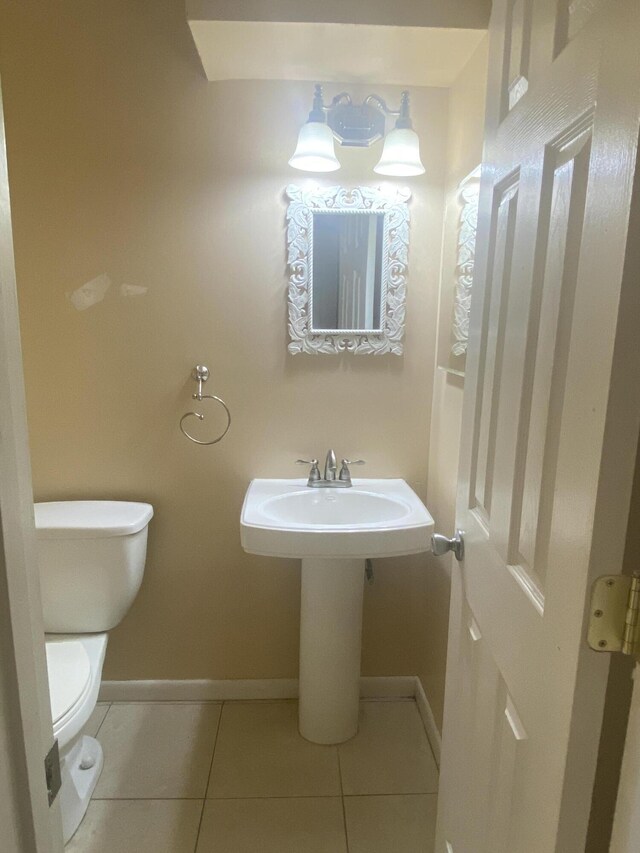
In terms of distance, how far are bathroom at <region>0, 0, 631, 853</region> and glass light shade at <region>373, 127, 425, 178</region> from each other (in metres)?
0.09

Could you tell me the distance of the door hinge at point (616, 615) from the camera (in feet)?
1.84

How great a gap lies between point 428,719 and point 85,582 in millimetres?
1225

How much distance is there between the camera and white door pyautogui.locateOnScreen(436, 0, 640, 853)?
0.55m

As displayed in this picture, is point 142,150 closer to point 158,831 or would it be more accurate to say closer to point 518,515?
point 518,515

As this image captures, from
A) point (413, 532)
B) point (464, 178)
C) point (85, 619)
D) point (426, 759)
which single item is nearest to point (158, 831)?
point (85, 619)

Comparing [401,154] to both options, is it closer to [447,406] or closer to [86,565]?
[447,406]

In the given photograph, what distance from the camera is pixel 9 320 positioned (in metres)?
0.58

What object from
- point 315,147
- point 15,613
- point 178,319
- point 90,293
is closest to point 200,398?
point 178,319

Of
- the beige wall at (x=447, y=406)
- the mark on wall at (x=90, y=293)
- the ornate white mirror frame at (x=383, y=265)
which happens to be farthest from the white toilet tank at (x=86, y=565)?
the beige wall at (x=447, y=406)

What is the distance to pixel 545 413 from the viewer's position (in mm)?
729

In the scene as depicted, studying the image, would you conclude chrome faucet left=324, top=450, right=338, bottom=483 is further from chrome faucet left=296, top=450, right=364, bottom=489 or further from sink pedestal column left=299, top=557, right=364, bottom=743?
sink pedestal column left=299, top=557, right=364, bottom=743

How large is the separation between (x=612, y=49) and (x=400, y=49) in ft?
3.80

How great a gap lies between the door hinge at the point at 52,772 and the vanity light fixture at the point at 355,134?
1.54 metres

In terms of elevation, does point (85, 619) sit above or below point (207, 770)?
above
